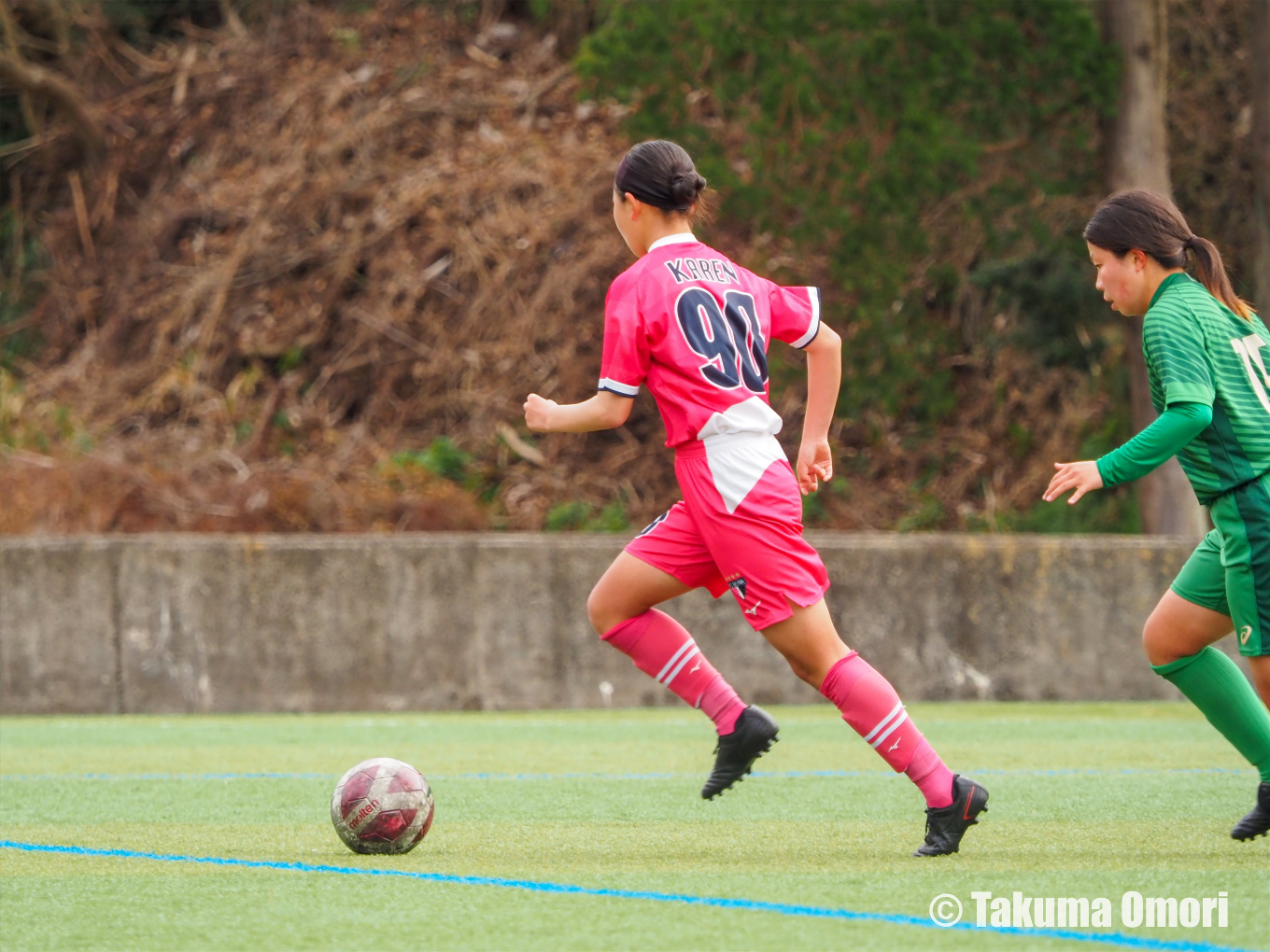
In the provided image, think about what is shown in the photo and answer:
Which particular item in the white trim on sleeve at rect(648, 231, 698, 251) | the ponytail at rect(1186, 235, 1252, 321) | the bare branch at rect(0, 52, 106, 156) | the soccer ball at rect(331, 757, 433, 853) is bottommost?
the bare branch at rect(0, 52, 106, 156)

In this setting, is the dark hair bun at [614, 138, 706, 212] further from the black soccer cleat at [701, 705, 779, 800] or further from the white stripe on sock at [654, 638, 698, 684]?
the black soccer cleat at [701, 705, 779, 800]

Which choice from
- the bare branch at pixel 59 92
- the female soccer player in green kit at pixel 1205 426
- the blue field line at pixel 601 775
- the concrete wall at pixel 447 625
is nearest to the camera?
the female soccer player in green kit at pixel 1205 426

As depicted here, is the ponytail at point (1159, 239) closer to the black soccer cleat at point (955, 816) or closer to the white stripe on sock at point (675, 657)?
the black soccer cleat at point (955, 816)

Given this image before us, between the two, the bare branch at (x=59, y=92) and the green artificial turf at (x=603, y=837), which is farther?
the bare branch at (x=59, y=92)

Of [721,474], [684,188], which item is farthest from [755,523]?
[684,188]

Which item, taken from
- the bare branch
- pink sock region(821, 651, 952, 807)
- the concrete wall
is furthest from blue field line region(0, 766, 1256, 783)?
the bare branch

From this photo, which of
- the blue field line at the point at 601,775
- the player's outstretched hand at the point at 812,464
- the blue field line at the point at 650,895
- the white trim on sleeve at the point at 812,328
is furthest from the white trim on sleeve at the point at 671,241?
the blue field line at the point at 601,775

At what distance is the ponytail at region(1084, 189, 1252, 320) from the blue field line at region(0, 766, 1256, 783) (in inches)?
119

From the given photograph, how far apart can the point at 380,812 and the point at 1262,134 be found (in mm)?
10546

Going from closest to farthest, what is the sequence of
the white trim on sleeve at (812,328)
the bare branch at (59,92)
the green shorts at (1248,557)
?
1. the green shorts at (1248,557)
2. the white trim on sleeve at (812,328)
3. the bare branch at (59,92)

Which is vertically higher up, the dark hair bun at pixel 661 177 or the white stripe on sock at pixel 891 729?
the dark hair bun at pixel 661 177

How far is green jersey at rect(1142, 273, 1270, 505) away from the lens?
175 inches

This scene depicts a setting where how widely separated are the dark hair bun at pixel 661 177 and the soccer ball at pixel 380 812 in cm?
183

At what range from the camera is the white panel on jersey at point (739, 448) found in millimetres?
4633
